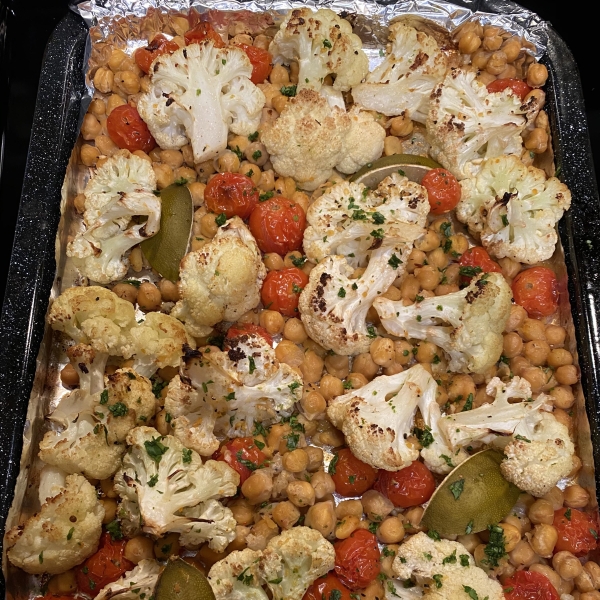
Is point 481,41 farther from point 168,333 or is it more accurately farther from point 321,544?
point 321,544

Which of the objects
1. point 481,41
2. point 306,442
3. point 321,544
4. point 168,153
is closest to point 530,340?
point 306,442

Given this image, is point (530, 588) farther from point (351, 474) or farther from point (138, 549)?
point (138, 549)

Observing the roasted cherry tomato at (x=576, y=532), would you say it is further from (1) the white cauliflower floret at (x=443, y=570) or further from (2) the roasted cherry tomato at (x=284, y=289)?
(2) the roasted cherry tomato at (x=284, y=289)

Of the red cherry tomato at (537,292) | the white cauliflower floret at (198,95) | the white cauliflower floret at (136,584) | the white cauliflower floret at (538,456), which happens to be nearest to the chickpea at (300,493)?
the white cauliflower floret at (136,584)

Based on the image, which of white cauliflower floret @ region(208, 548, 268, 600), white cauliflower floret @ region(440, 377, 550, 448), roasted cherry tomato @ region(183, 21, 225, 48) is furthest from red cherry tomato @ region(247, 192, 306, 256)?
white cauliflower floret @ region(208, 548, 268, 600)

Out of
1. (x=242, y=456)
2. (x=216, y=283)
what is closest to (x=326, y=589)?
(x=242, y=456)

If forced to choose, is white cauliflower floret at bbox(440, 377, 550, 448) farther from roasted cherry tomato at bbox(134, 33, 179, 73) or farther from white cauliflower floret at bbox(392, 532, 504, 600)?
roasted cherry tomato at bbox(134, 33, 179, 73)
